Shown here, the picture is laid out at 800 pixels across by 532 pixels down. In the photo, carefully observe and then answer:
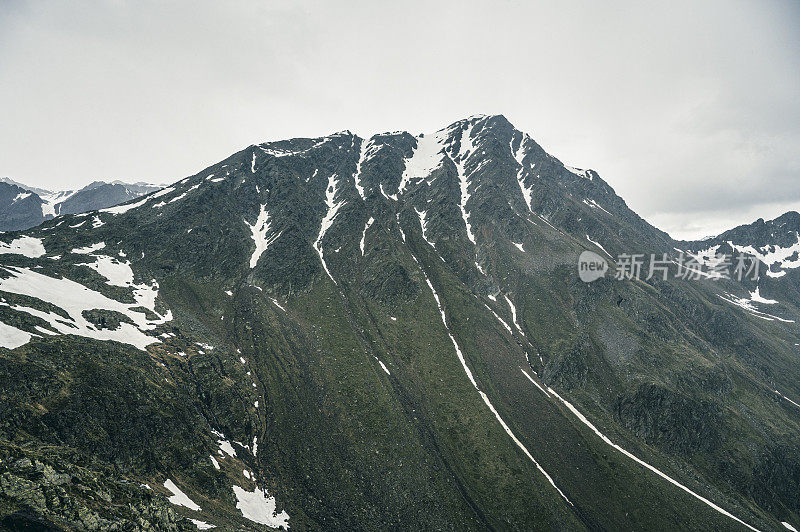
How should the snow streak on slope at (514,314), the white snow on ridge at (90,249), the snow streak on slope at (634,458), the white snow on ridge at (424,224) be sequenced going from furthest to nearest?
the white snow on ridge at (424,224) → the snow streak on slope at (514,314) → the white snow on ridge at (90,249) → the snow streak on slope at (634,458)

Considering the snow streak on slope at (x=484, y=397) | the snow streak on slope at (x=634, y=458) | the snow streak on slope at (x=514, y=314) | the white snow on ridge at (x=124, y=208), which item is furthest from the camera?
the white snow on ridge at (x=124, y=208)

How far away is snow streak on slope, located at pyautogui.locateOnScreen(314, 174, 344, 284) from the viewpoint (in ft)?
455

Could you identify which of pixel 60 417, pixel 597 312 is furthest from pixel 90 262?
pixel 597 312

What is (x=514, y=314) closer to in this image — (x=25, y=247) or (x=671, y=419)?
(x=671, y=419)

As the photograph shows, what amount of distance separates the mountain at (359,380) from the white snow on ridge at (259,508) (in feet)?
1.37

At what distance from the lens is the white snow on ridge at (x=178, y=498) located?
38.9 m

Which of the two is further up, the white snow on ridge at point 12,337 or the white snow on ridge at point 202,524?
the white snow on ridge at point 12,337

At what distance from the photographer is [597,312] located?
12312cm

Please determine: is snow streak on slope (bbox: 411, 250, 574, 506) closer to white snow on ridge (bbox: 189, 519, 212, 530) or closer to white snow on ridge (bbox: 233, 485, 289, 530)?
white snow on ridge (bbox: 233, 485, 289, 530)

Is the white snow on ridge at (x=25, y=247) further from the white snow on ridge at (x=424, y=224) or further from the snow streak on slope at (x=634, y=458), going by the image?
the snow streak on slope at (x=634, y=458)

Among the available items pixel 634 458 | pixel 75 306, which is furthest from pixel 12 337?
pixel 634 458

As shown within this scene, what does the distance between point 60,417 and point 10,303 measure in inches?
1302
